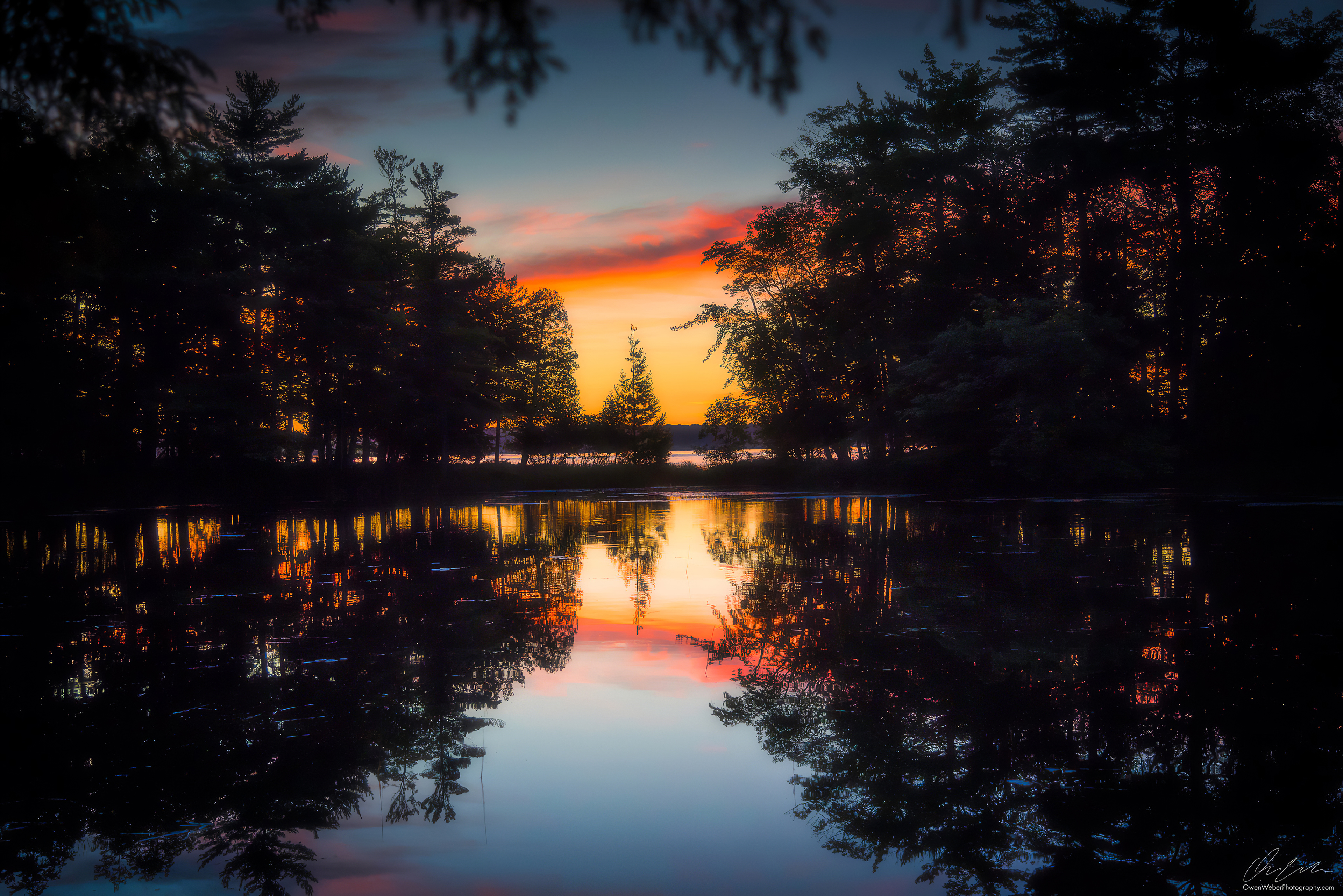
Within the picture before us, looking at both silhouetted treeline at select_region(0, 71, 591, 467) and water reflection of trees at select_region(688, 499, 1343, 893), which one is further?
silhouetted treeline at select_region(0, 71, 591, 467)

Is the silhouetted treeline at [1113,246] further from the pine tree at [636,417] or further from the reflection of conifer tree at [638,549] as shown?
the pine tree at [636,417]

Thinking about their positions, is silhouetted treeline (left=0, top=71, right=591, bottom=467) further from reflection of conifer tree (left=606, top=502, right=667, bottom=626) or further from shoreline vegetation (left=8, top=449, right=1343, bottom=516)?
reflection of conifer tree (left=606, top=502, right=667, bottom=626)

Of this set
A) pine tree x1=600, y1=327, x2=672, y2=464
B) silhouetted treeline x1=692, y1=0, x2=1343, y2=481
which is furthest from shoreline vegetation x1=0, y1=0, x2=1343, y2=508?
pine tree x1=600, y1=327, x2=672, y2=464

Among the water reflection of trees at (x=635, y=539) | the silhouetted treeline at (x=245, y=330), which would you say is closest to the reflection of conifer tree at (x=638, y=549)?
the water reflection of trees at (x=635, y=539)

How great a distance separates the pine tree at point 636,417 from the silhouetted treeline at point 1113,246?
5274 centimetres

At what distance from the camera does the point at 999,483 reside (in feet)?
110

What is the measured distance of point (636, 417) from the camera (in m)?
96.4

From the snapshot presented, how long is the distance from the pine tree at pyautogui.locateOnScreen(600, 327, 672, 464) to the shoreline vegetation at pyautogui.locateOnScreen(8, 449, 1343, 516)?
155 ft

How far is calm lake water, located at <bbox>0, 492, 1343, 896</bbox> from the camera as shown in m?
3.86

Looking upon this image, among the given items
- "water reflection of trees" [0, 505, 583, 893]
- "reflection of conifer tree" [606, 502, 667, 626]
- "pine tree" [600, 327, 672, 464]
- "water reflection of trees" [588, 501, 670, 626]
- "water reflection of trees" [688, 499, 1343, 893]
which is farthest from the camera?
"pine tree" [600, 327, 672, 464]

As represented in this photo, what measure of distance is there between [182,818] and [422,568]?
8946 mm

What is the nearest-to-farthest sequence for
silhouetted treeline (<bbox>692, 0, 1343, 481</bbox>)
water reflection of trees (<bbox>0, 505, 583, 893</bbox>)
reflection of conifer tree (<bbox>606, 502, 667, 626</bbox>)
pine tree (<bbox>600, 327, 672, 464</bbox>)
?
1. water reflection of trees (<bbox>0, 505, 583, 893</bbox>)
2. reflection of conifer tree (<bbox>606, 502, 667, 626</bbox>)
3. silhouetted treeline (<bbox>692, 0, 1343, 481</bbox>)
4. pine tree (<bbox>600, 327, 672, 464</bbox>)

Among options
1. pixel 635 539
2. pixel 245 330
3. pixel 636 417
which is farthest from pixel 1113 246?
pixel 636 417

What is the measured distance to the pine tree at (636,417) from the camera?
92438 mm
